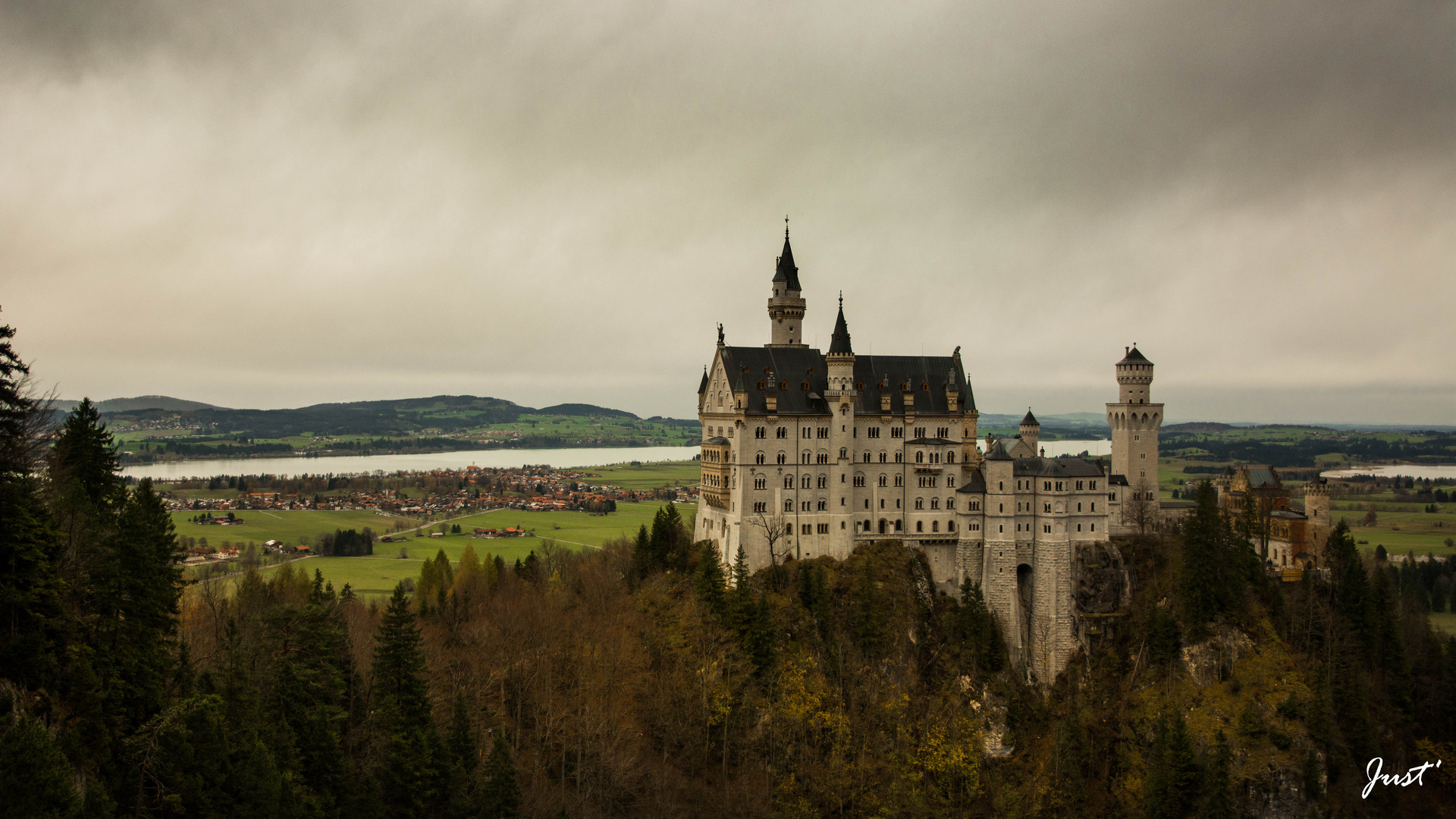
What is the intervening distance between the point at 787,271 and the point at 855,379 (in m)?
11.3

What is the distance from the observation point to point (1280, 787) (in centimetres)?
6438

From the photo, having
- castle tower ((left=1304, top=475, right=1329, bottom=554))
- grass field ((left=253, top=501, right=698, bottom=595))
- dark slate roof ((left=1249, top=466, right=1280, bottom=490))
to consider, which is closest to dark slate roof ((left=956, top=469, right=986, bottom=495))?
dark slate roof ((left=1249, top=466, right=1280, bottom=490))

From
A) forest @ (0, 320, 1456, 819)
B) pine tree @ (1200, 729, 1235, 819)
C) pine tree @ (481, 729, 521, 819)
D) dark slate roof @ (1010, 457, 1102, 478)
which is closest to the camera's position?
forest @ (0, 320, 1456, 819)

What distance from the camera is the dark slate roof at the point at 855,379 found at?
7362 centimetres

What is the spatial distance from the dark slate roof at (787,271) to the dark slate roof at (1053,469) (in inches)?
932

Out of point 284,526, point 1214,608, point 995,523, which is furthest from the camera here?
point 284,526

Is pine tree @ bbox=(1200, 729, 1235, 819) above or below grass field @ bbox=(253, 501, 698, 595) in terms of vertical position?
below

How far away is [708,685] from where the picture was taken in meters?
61.8

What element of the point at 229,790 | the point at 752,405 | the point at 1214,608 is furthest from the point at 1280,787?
the point at 229,790

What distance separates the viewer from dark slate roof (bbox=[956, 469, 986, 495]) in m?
75.7

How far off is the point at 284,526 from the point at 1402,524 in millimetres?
173621

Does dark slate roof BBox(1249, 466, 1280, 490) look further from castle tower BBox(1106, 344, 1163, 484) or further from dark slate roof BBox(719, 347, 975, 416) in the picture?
dark slate roof BBox(719, 347, 975, 416)

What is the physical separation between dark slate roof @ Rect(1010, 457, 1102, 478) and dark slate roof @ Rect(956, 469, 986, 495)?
2.54 metres

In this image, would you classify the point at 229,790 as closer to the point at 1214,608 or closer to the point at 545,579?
the point at 545,579
